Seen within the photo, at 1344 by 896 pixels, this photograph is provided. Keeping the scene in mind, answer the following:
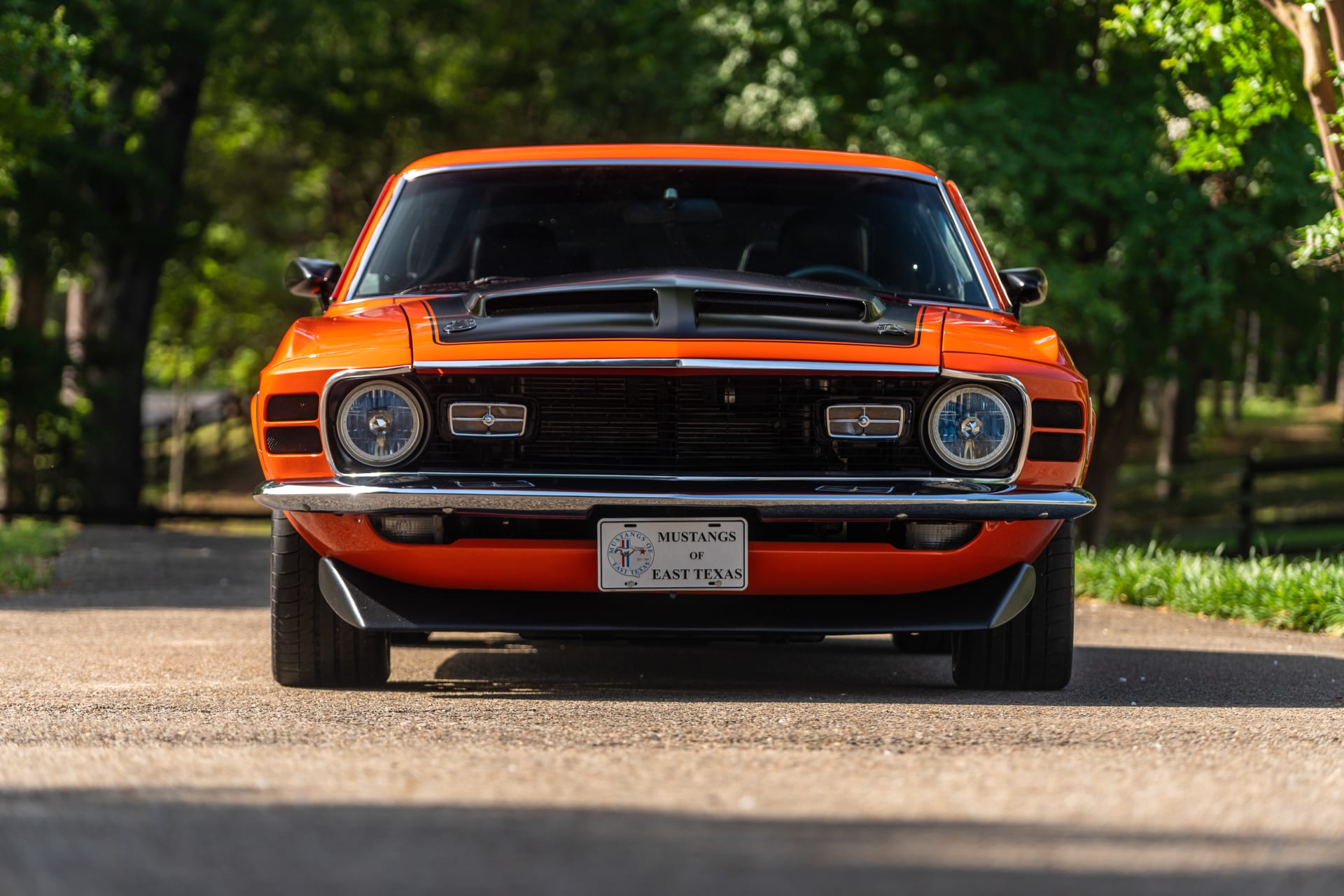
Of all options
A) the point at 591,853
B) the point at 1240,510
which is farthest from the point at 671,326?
the point at 1240,510

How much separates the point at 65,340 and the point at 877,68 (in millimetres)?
8420

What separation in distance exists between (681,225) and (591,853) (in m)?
3.59

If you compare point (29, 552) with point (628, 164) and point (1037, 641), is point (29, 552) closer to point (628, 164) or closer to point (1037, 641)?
point (628, 164)

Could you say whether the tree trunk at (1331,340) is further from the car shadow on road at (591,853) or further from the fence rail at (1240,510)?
the car shadow on road at (591,853)

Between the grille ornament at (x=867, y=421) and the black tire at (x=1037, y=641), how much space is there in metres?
0.72

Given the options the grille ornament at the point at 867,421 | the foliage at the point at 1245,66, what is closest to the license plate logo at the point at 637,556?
the grille ornament at the point at 867,421

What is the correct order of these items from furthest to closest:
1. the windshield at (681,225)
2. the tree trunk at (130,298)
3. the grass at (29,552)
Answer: the tree trunk at (130,298) → the grass at (29,552) → the windshield at (681,225)

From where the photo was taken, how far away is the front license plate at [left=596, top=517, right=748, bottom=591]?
476 cm

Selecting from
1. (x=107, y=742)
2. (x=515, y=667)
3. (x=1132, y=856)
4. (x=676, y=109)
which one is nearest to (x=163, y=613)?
(x=515, y=667)

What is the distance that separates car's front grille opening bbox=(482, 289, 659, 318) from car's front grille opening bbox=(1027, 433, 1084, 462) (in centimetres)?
119

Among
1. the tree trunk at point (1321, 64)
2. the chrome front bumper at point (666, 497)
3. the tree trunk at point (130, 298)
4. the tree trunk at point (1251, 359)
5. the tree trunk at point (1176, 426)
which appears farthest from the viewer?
the tree trunk at point (1176, 426)

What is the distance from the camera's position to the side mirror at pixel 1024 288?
239 inches

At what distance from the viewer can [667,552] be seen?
477 centimetres

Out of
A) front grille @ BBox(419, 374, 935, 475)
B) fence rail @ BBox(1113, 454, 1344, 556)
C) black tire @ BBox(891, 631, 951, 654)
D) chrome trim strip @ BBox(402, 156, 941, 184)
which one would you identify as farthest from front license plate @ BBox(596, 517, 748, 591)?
fence rail @ BBox(1113, 454, 1344, 556)
